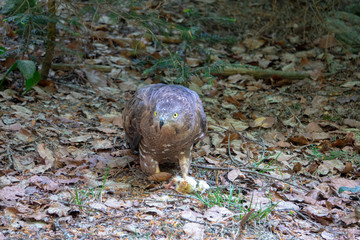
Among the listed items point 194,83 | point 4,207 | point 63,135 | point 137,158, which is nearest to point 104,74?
point 194,83

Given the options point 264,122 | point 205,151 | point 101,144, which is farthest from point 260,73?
point 101,144

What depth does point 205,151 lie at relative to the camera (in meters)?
4.83

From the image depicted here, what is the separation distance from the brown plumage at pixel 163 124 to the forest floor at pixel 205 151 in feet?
0.93

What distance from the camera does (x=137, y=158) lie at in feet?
14.9

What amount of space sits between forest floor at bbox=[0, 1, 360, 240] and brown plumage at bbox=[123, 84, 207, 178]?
28cm

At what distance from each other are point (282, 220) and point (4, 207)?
Result: 2238mm

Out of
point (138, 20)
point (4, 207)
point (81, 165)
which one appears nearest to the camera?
point (4, 207)

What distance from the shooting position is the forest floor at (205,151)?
132 inches

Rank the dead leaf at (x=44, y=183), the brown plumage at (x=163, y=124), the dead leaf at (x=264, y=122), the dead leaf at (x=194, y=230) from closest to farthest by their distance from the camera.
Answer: the dead leaf at (x=194, y=230)
the brown plumage at (x=163, y=124)
the dead leaf at (x=44, y=183)
the dead leaf at (x=264, y=122)

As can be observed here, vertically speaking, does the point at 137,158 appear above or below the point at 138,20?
below

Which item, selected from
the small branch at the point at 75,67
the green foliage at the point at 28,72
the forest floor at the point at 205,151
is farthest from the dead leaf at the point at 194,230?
the small branch at the point at 75,67

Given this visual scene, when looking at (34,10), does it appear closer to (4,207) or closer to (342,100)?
(4,207)

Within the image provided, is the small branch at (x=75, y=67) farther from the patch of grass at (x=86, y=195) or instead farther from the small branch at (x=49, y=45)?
the patch of grass at (x=86, y=195)

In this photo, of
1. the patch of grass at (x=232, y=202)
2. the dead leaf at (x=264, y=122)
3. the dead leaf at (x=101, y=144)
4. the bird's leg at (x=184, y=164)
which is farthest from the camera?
the dead leaf at (x=264, y=122)
